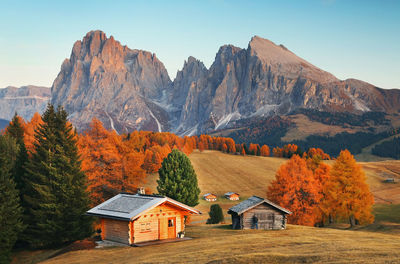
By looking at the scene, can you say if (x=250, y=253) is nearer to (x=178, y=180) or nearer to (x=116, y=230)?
(x=116, y=230)

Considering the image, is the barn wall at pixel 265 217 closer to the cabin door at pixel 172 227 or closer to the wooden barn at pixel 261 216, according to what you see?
the wooden barn at pixel 261 216

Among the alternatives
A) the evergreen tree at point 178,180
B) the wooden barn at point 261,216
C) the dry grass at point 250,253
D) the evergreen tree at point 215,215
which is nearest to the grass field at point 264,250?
the dry grass at point 250,253

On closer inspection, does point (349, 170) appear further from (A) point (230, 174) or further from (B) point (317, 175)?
(A) point (230, 174)

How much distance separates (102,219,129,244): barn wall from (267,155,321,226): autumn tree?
2881 centimetres

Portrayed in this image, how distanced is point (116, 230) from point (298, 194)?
31044mm

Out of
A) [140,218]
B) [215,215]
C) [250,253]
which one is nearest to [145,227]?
[140,218]

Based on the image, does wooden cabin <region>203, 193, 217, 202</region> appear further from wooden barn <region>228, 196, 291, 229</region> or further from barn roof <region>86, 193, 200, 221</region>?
barn roof <region>86, 193, 200, 221</region>

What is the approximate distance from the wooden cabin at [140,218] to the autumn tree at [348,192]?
28694mm

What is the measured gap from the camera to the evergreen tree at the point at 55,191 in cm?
3884

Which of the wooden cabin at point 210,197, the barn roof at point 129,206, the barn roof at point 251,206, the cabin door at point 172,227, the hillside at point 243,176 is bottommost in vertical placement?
the wooden cabin at point 210,197

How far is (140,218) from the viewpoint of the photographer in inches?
1362

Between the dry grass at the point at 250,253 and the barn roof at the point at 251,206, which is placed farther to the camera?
the barn roof at the point at 251,206

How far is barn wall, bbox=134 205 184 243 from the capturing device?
1364 inches

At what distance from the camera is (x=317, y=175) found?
64.0 metres
